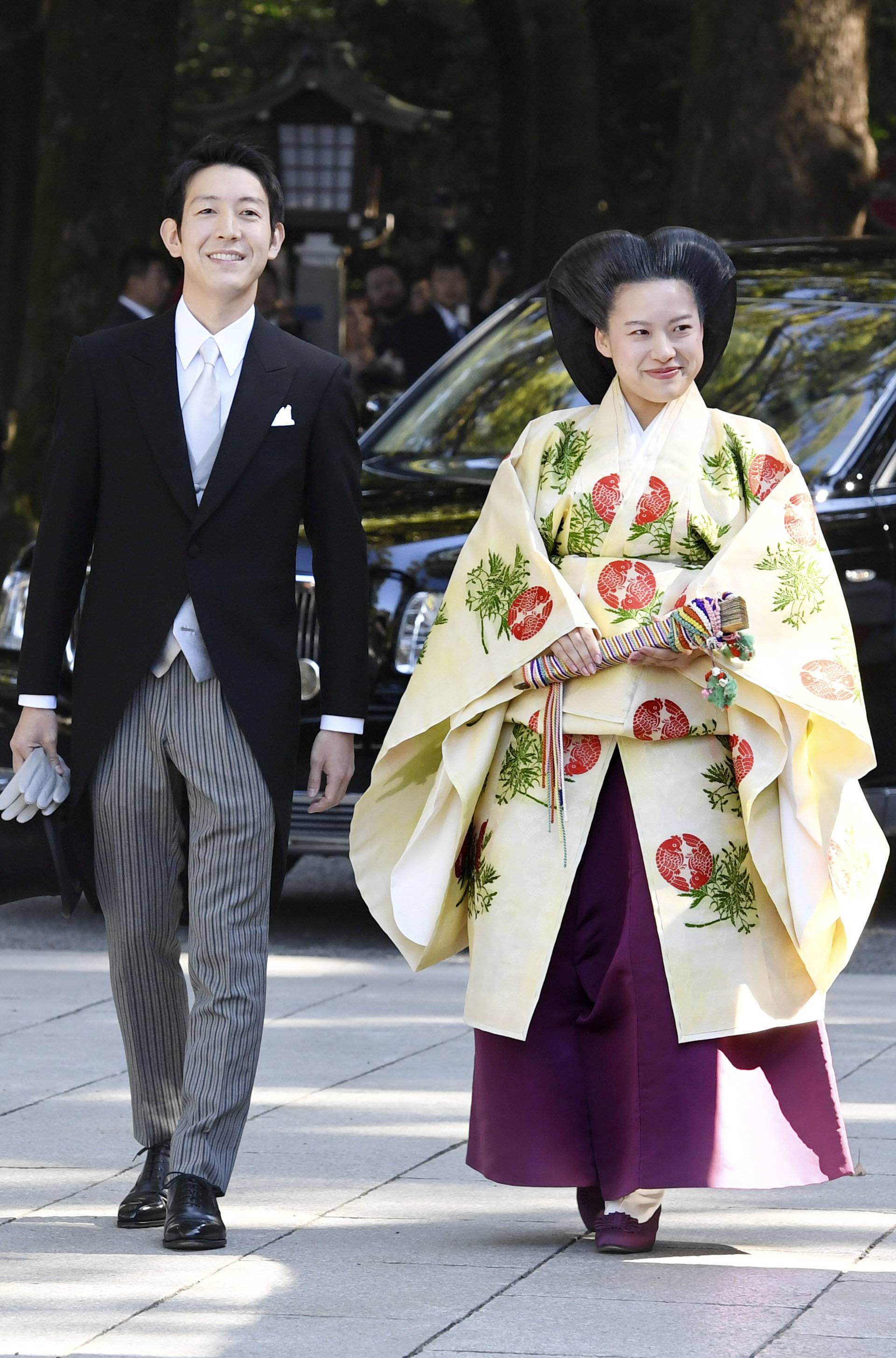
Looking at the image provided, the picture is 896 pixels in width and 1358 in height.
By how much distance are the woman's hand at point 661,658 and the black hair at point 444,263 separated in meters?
9.97

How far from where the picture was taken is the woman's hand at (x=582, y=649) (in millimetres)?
4055

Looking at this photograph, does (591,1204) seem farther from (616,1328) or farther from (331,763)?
(331,763)

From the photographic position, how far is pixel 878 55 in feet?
92.4

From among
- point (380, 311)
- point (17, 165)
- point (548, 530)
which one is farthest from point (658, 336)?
point (17, 165)

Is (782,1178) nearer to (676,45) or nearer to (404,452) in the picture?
(404,452)

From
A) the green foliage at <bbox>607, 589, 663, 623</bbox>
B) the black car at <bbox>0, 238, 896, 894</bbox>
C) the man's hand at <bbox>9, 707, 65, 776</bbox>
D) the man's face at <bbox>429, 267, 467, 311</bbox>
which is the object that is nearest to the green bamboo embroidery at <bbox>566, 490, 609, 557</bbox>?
the green foliage at <bbox>607, 589, 663, 623</bbox>

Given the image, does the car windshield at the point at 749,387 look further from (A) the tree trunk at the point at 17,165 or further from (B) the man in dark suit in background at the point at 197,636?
(A) the tree trunk at the point at 17,165

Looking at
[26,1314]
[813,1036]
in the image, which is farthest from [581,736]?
[26,1314]

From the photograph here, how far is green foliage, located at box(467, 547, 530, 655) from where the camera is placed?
13.7 ft

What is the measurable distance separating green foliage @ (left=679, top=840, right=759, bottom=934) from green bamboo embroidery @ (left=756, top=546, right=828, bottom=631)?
41 cm

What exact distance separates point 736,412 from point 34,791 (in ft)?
12.3

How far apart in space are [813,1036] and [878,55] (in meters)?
25.7

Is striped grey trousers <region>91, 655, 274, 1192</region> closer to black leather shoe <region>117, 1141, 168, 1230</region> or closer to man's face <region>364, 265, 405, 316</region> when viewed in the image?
black leather shoe <region>117, 1141, 168, 1230</region>

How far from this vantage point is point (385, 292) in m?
16.0
